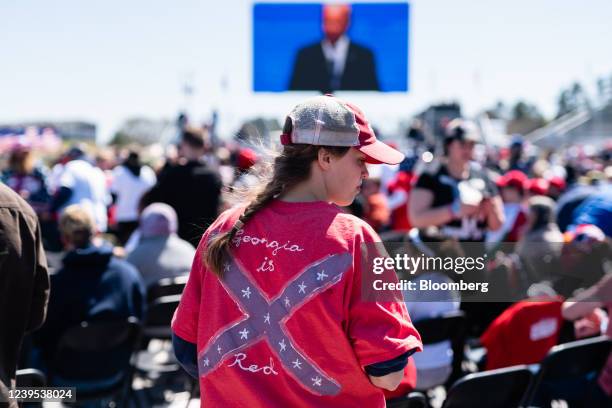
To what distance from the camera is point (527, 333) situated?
3285 millimetres

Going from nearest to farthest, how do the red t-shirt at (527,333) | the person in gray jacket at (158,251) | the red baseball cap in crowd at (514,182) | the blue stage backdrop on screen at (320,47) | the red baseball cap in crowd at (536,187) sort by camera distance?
the red t-shirt at (527,333)
the blue stage backdrop on screen at (320,47)
the person in gray jacket at (158,251)
the red baseball cap in crowd at (514,182)
the red baseball cap in crowd at (536,187)

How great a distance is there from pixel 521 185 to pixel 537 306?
2858 millimetres

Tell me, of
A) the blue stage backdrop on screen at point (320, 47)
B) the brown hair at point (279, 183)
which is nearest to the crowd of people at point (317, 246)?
the brown hair at point (279, 183)

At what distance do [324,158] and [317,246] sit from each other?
211 millimetres

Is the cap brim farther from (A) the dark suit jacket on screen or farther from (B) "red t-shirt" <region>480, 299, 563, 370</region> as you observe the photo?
(A) the dark suit jacket on screen

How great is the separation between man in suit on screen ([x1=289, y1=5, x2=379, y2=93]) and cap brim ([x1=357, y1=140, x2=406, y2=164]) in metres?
2.21

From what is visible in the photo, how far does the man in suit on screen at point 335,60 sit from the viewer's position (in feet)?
12.2

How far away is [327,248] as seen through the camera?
4.56 ft

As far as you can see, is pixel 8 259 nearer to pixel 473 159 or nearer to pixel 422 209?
pixel 422 209

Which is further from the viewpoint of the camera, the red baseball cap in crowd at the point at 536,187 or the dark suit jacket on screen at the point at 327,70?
the red baseball cap in crowd at the point at 536,187

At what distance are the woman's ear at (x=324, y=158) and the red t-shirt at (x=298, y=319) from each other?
0.29 feet

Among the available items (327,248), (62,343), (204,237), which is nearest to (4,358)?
(204,237)

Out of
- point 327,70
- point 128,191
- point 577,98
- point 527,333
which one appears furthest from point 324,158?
point 577,98

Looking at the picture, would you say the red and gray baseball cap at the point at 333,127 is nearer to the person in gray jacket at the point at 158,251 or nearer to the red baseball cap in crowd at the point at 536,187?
the person in gray jacket at the point at 158,251
